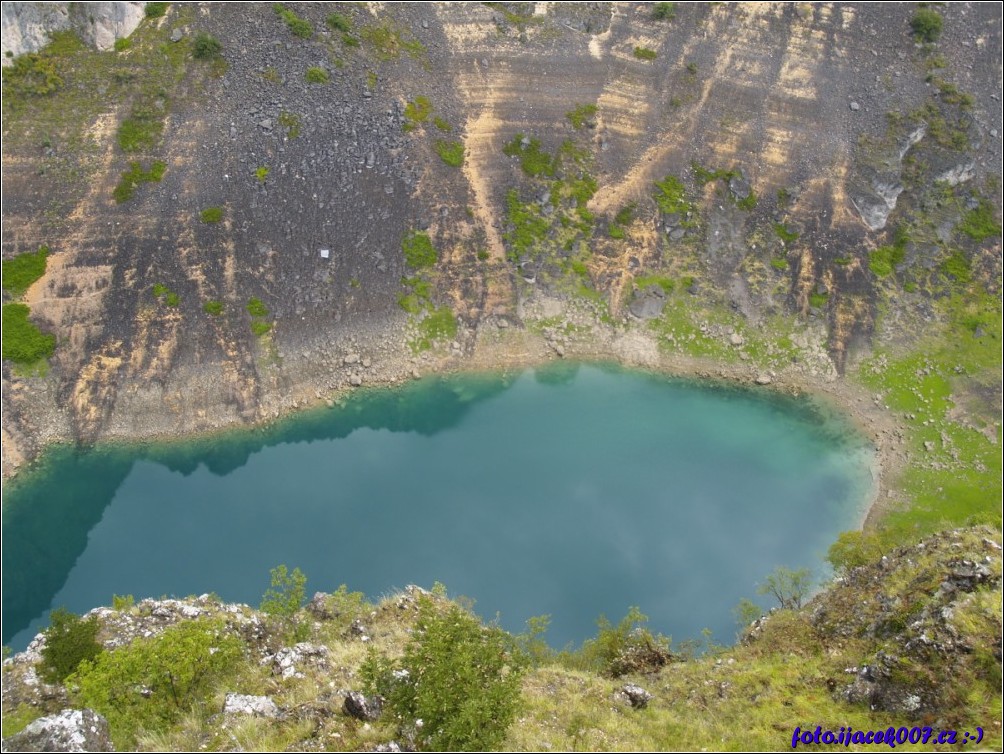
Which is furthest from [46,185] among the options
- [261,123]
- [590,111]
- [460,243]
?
[590,111]

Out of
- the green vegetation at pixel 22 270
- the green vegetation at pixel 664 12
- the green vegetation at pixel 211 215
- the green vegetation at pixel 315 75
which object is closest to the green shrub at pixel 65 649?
the green vegetation at pixel 22 270

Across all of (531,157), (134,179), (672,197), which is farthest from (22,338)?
(672,197)

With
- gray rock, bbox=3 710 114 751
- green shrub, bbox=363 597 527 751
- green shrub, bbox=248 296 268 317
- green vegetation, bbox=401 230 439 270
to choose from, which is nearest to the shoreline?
green shrub, bbox=248 296 268 317

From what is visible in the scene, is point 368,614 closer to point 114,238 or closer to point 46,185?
point 114,238

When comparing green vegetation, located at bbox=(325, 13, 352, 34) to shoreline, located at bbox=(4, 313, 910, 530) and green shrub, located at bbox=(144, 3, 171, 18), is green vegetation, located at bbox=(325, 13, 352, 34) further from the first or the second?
shoreline, located at bbox=(4, 313, 910, 530)

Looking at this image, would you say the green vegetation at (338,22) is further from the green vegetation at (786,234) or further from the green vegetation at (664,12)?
the green vegetation at (786,234)
